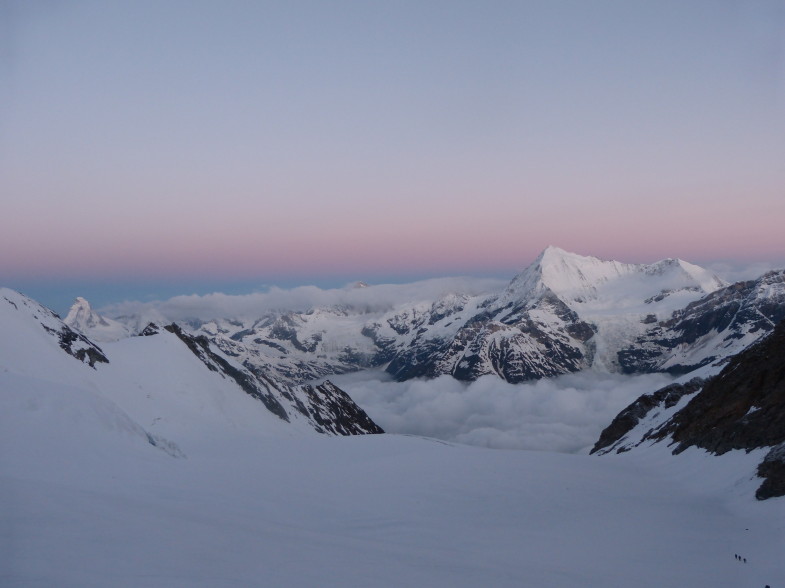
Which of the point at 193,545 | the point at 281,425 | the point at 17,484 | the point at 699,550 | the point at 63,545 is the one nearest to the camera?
the point at 63,545

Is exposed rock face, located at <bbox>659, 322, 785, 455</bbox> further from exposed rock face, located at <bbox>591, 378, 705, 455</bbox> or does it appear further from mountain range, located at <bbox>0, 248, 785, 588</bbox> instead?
exposed rock face, located at <bbox>591, 378, 705, 455</bbox>

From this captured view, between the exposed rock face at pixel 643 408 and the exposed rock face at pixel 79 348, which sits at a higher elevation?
the exposed rock face at pixel 79 348

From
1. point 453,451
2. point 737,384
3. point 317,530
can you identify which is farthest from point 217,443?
point 737,384

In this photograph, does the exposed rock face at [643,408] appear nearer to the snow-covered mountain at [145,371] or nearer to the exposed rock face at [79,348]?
the snow-covered mountain at [145,371]

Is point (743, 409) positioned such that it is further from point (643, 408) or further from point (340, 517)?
point (643, 408)

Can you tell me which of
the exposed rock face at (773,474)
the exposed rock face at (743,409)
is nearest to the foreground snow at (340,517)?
the exposed rock face at (773,474)

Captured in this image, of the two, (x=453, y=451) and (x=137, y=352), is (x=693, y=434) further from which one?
(x=137, y=352)

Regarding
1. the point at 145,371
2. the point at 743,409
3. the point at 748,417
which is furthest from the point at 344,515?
the point at 145,371

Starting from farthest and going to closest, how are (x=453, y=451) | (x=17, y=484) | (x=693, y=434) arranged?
1. (x=693, y=434)
2. (x=453, y=451)
3. (x=17, y=484)
